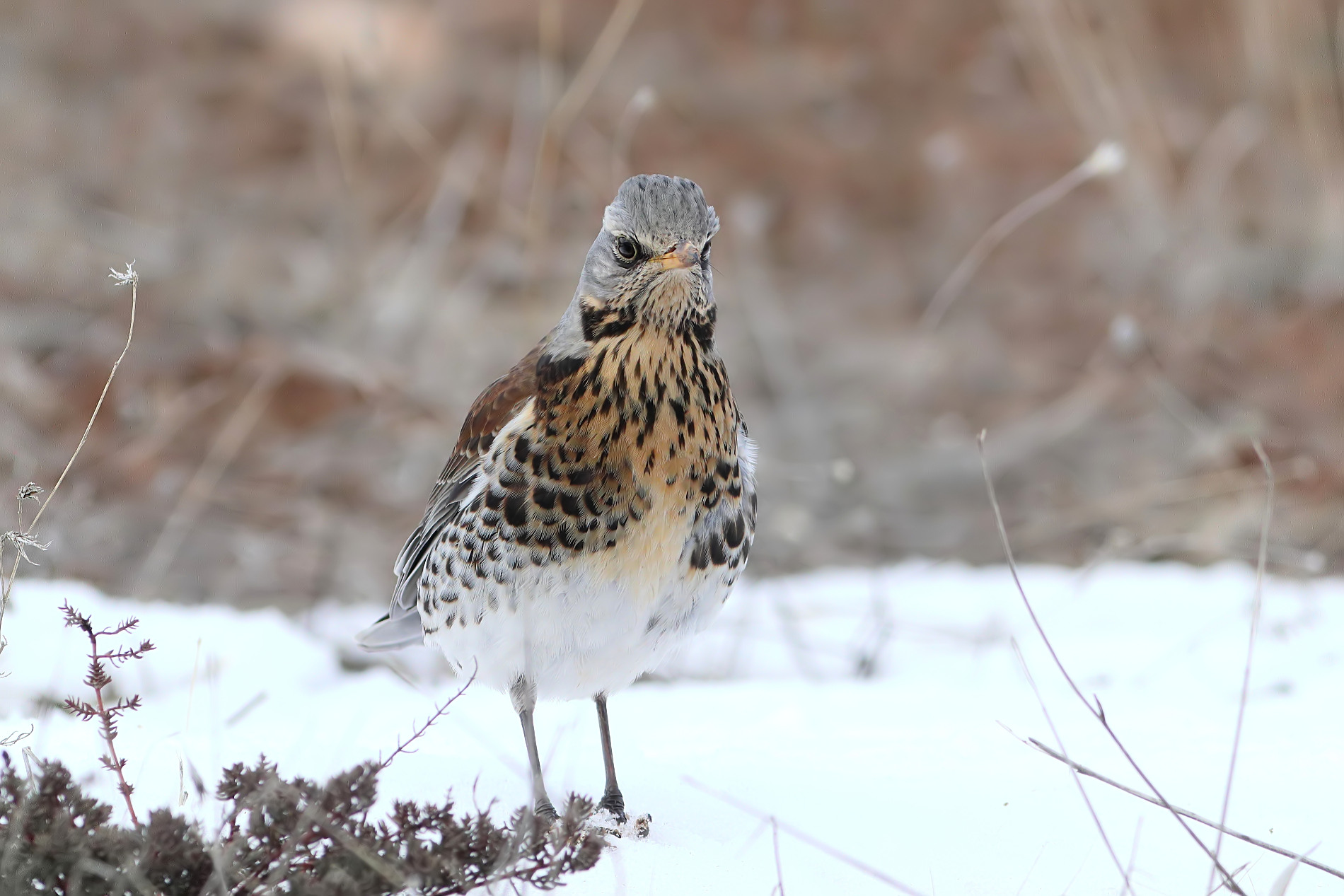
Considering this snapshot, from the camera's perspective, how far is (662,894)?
8.55ft

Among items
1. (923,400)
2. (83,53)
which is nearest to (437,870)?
(923,400)

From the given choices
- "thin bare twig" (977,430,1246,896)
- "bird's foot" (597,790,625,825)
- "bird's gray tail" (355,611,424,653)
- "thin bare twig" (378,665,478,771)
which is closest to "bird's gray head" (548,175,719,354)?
"thin bare twig" (977,430,1246,896)

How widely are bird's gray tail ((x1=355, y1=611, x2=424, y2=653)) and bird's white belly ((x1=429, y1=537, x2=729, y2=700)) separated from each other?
2.10ft

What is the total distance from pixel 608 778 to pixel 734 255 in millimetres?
6777

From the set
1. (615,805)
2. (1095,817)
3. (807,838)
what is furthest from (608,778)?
(1095,817)

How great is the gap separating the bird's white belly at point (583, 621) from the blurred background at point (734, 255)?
8.47 ft

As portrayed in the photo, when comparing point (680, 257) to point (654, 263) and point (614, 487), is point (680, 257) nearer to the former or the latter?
point (654, 263)

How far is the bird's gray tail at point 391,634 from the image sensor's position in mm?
3998

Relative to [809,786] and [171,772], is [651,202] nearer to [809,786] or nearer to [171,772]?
[809,786]

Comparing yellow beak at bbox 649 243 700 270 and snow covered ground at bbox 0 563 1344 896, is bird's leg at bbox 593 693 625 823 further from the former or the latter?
yellow beak at bbox 649 243 700 270

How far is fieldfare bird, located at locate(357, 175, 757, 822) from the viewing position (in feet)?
10.1

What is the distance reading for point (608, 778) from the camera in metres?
3.22

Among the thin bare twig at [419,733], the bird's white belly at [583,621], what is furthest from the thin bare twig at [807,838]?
the thin bare twig at [419,733]

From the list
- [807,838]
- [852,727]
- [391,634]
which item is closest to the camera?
[807,838]
